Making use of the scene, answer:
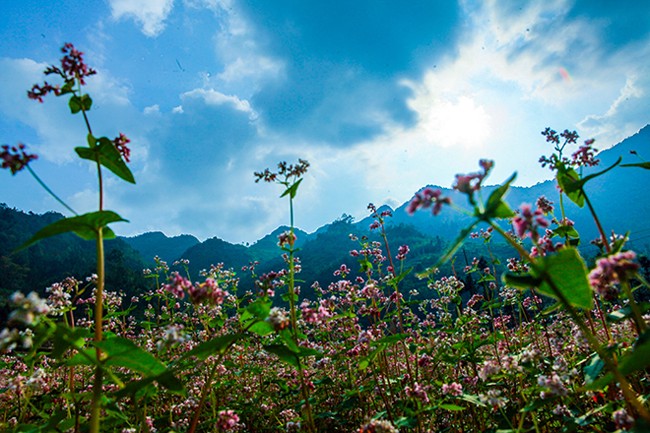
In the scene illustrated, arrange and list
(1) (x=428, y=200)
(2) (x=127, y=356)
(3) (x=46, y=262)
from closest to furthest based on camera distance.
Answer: (1) (x=428, y=200) → (2) (x=127, y=356) → (3) (x=46, y=262)

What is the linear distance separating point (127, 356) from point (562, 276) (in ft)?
8.54

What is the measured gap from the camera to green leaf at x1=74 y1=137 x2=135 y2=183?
7.83ft

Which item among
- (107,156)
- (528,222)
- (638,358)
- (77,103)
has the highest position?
(77,103)

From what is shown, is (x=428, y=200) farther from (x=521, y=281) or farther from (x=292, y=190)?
(x=292, y=190)

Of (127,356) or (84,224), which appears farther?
(84,224)

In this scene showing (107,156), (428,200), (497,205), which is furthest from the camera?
(107,156)

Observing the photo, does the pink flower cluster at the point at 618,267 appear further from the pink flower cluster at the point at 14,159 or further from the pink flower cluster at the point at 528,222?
Result: the pink flower cluster at the point at 14,159

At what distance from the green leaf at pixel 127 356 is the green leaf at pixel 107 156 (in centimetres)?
120

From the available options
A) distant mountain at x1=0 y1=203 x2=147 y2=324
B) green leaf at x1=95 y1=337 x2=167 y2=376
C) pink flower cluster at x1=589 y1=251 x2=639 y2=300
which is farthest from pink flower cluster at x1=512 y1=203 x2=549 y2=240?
distant mountain at x1=0 y1=203 x2=147 y2=324

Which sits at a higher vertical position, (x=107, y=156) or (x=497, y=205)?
(x=107, y=156)

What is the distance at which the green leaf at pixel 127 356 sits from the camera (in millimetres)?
2070

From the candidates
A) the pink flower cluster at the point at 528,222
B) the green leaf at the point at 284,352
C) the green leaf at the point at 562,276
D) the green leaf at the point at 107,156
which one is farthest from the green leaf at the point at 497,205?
the green leaf at the point at 107,156

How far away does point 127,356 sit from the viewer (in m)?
2.13

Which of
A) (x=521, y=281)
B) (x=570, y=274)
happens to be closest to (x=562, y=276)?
(x=570, y=274)
